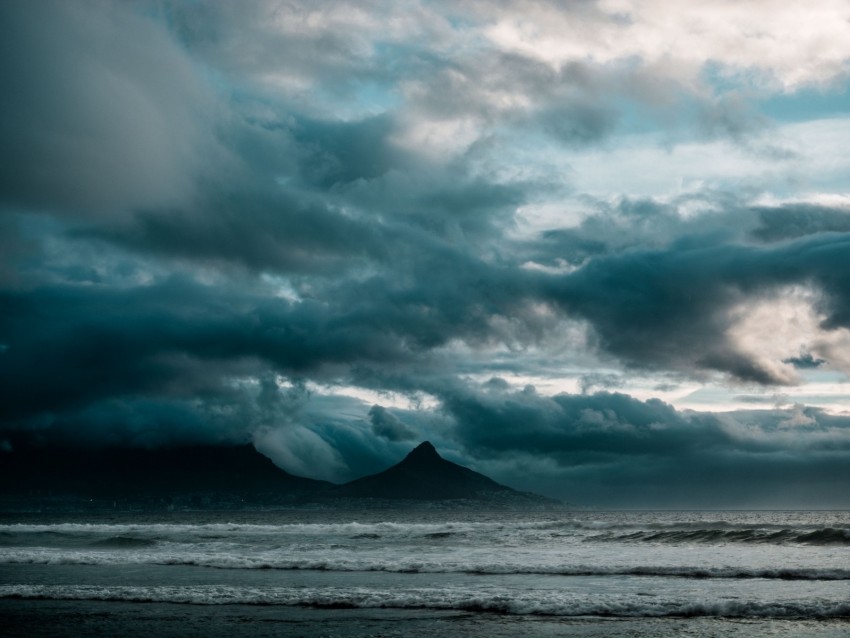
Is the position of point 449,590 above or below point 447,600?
below

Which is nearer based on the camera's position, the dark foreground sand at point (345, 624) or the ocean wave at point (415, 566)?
the dark foreground sand at point (345, 624)

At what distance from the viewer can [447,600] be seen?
76.7 feet

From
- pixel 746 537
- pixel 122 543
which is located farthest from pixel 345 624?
pixel 122 543

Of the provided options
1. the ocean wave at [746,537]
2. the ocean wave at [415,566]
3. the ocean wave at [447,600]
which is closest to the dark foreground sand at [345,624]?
the ocean wave at [447,600]

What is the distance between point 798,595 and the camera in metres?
24.3

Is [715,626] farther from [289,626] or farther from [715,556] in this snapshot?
[715,556]

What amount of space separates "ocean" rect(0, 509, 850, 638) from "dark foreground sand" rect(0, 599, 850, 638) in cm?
5

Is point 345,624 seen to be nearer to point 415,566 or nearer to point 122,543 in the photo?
point 415,566

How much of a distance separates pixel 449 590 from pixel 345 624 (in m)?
6.77

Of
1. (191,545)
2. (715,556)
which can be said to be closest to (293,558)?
(191,545)

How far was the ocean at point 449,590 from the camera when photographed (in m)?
19.5

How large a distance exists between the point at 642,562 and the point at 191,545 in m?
29.2

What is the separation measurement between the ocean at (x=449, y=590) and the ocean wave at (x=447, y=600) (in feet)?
0.19

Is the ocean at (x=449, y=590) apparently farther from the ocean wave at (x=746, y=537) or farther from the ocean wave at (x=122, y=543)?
the ocean wave at (x=122, y=543)
